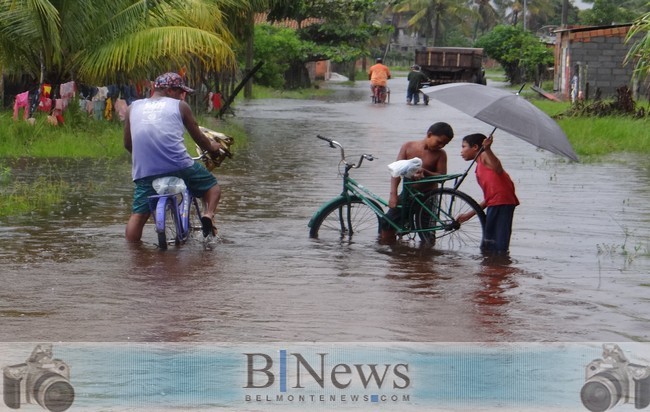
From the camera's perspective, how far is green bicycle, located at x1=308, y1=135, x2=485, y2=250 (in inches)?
420

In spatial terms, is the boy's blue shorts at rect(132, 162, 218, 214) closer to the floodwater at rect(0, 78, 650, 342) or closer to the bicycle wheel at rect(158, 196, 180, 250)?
the bicycle wheel at rect(158, 196, 180, 250)

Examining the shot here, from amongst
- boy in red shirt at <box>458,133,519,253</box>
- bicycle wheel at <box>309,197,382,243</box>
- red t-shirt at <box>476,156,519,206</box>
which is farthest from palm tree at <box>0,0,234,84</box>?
red t-shirt at <box>476,156,519,206</box>

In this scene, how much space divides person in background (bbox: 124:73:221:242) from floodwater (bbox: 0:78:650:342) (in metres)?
0.53

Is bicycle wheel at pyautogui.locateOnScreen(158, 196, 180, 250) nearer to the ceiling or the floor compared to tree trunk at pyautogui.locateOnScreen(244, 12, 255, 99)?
nearer to the floor

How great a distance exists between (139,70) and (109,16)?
1.60 meters

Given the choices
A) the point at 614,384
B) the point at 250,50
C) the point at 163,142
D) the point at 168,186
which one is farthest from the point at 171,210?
the point at 250,50

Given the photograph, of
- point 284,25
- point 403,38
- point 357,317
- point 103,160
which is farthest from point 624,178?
point 403,38

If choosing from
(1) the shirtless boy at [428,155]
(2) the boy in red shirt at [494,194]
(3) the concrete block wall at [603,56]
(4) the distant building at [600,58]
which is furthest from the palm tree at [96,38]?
(3) the concrete block wall at [603,56]

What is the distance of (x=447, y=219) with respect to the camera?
10.7 m

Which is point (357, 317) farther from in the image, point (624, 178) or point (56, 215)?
point (624, 178)

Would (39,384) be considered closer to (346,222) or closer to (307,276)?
(307,276)

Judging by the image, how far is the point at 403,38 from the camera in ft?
443

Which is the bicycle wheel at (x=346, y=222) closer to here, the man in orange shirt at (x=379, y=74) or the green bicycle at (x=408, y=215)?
the green bicycle at (x=408, y=215)

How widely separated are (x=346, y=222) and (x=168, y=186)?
1.87 meters
